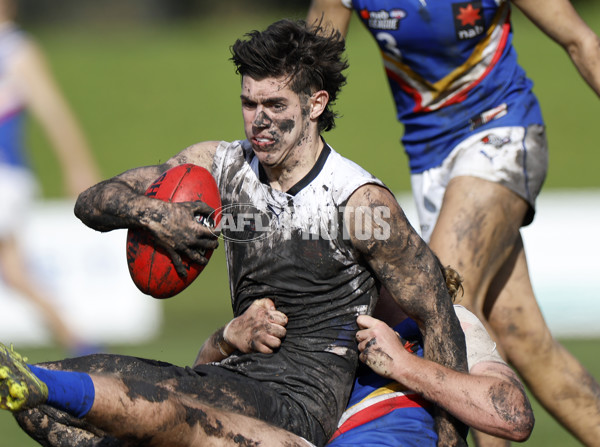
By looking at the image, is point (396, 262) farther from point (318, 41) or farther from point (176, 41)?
point (176, 41)

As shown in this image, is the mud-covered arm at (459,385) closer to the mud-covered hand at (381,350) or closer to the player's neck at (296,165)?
the mud-covered hand at (381,350)

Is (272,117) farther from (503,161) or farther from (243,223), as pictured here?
(503,161)

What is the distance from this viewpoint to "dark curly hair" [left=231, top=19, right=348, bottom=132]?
379cm

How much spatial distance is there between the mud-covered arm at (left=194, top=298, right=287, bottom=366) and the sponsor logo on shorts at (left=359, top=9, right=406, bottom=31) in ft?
5.69

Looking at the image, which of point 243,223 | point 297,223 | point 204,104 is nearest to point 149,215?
point 243,223

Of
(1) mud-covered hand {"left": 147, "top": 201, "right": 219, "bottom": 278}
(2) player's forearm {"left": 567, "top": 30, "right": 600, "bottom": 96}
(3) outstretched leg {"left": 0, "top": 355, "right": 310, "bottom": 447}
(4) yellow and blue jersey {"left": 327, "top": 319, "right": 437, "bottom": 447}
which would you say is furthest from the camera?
(2) player's forearm {"left": 567, "top": 30, "right": 600, "bottom": 96}

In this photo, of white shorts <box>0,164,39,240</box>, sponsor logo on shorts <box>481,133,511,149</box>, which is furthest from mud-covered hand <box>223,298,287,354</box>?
white shorts <box>0,164,39,240</box>

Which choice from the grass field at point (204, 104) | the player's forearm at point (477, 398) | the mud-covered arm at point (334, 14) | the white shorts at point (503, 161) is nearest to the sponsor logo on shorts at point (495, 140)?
the white shorts at point (503, 161)

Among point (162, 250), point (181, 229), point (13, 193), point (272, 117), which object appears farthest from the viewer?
point (13, 193)

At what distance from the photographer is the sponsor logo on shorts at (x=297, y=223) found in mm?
3660

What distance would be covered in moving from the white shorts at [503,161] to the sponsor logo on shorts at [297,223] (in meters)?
1.21

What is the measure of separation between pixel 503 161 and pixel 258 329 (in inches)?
64.6

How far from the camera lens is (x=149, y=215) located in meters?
3.60

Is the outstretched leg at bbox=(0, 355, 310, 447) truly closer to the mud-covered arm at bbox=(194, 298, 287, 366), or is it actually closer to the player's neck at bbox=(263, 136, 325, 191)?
the mud-covered arm at bbox=(194, 298, 287, 366)
